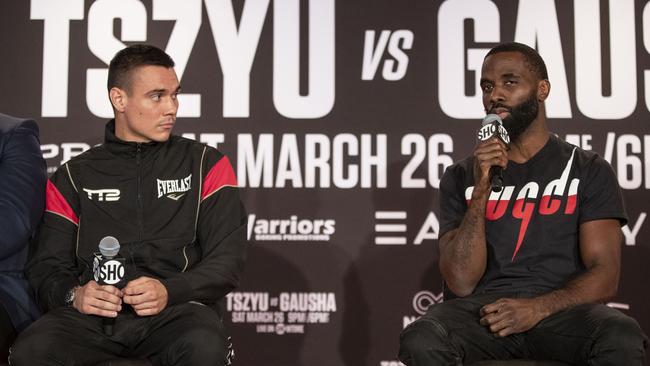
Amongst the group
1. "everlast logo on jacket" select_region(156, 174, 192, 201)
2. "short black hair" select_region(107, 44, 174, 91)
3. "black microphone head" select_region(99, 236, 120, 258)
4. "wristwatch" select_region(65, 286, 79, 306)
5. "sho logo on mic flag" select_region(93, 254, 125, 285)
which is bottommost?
"wristwatch" select_region(65, 286, 79, 306)

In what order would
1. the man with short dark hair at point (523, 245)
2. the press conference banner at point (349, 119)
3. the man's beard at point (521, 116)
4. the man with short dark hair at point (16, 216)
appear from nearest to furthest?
the man with short dark hair at point (523, 245) → the man with short dark hair at point (16, 216) → the man's beard at point (521, 116) → the press conference banner at point (349, 119)

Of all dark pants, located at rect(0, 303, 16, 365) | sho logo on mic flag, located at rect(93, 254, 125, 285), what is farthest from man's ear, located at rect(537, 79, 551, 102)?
dark pants, located at rect(0, 303, 16, 365)

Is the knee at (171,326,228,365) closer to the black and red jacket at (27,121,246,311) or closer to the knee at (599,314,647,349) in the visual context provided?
the black and red jacket at (27,121,246,311)

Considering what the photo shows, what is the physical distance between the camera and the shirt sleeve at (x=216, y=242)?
2820mm

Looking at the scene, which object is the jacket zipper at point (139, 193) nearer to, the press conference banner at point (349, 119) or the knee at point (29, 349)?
the knee at point (29, 349)

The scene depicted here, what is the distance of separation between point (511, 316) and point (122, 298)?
1.25 metres

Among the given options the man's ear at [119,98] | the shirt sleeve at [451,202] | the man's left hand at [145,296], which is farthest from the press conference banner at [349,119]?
the man's left hand at [145,296]

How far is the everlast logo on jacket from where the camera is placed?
3012 mm

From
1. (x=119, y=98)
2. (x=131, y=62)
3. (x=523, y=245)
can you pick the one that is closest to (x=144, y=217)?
(x=119, y=98)

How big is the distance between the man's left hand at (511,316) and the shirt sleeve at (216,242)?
0.87 m

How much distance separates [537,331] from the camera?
279 centimetres

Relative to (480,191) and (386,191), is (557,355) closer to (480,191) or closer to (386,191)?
(480,191)

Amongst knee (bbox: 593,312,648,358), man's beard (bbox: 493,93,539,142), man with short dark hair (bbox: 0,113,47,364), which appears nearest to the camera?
knee (bbox: 593,312,648,358)

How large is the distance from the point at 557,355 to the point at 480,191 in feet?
1.98
